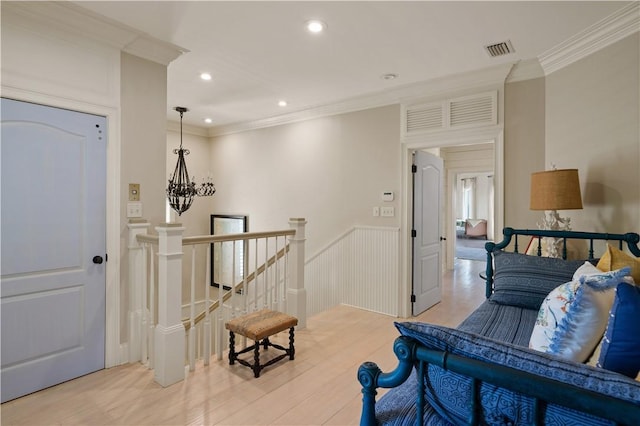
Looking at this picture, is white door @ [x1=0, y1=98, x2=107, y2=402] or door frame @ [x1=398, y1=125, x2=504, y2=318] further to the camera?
door frame @ [x1=398, y1=125, x2=504, y2=318]

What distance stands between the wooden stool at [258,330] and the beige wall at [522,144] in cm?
238

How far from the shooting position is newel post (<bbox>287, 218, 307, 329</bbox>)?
3510mm

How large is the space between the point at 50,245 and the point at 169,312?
3.26 ft

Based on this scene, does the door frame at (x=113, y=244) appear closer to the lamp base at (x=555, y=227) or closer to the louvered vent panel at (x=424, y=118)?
the louvered vent panel at (x=424, y=118)

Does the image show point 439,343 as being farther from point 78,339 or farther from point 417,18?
point 78,339

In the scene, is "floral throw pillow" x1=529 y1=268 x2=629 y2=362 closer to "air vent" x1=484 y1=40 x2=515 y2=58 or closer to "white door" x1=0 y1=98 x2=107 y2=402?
"air vent" x1=484 y1=40 x2=515 y2=58

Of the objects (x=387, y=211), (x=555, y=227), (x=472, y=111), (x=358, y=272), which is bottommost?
(x=358, y=272)

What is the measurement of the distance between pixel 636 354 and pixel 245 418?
1.95 meters

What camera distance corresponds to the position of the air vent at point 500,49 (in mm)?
2873

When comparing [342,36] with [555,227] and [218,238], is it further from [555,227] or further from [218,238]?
[555,227]

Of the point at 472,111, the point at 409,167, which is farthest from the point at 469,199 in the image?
the point at 472,111

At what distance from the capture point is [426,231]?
174 inches

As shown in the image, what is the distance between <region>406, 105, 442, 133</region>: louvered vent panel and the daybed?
2.77 metres

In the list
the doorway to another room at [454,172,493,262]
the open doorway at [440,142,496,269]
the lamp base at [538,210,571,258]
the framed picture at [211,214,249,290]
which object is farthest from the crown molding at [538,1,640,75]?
the doorway to another room at [454,172,493,262]
